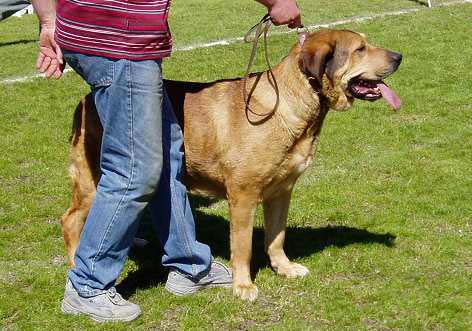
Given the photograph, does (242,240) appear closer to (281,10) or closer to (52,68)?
(281,10)

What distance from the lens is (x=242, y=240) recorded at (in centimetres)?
554

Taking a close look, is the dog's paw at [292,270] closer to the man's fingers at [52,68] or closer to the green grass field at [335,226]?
the green grass field at [335,226]

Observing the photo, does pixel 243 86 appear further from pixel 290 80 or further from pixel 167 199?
pixel 167 199

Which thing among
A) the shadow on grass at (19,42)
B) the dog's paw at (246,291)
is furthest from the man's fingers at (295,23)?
the shadow on grass at (19,42)

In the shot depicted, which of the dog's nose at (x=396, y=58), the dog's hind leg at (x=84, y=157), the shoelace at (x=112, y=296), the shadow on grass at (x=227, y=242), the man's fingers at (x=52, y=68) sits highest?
the man's fingers at (x=52, y=68)

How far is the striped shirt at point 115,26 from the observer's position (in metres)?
4.61

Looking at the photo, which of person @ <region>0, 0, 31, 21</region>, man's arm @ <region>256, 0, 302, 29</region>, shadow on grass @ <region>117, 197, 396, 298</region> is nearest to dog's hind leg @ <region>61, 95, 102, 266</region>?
shadow on grass @ <region>117, 197, 396, 298</region>

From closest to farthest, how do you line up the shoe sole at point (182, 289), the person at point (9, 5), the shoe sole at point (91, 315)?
the shoe sole at point (91, 315), the shoe sole at point (182, 289), the person at point (9, 5)

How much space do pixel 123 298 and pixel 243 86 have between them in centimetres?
177

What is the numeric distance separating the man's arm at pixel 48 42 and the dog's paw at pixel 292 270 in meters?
2.31

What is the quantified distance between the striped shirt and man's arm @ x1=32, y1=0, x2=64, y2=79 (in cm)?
14

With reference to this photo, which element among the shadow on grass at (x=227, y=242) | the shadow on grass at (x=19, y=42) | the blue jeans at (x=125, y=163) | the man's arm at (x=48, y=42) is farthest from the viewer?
the shadow on grass at (x=19, y=42)

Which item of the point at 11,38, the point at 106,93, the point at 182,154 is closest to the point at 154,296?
the point at 182,154

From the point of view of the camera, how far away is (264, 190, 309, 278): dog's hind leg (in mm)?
5953
